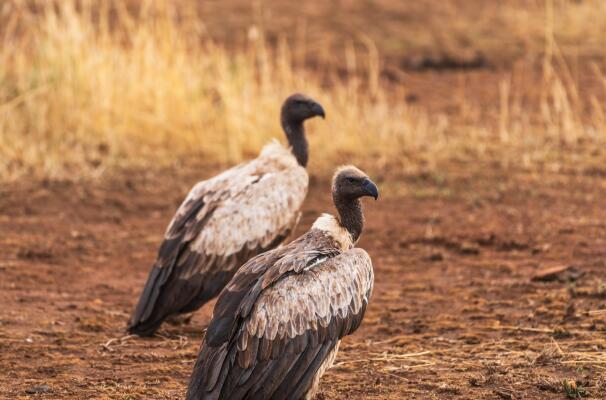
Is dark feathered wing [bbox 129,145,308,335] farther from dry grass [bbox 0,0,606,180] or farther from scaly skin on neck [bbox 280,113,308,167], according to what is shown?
A: dry grass [bbox 0,0,606,180]

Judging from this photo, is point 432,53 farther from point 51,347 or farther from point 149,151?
point 51,347

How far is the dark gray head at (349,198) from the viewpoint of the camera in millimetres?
6309

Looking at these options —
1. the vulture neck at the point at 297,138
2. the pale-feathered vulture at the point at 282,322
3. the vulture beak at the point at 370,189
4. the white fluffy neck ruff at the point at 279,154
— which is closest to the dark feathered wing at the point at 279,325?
the pale-feathered vulture at the point at 282,322

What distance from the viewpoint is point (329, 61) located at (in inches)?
652

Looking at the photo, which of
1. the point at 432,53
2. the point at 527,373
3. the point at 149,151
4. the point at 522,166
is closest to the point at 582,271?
the point at 527,373

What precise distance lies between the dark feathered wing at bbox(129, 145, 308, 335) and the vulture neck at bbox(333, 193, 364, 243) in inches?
46.6

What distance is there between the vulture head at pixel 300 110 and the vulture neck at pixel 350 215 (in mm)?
2227

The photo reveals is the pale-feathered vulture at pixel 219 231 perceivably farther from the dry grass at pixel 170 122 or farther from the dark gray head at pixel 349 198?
the dry grass at pixel 170 122

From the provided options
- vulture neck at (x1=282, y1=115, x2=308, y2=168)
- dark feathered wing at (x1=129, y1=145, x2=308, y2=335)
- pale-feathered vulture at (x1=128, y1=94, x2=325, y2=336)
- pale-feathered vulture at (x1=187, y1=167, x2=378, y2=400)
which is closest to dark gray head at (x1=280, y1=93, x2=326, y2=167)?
vulture neck at (x1=282, y1=115, x2=308, y2=168)

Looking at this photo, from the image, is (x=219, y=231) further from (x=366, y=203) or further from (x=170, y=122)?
(x=170, y=122)

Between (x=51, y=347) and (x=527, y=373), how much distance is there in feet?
8.92

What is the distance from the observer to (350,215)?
6.36 meters

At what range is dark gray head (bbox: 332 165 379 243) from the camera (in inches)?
248

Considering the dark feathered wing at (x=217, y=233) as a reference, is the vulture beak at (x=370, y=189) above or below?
above
